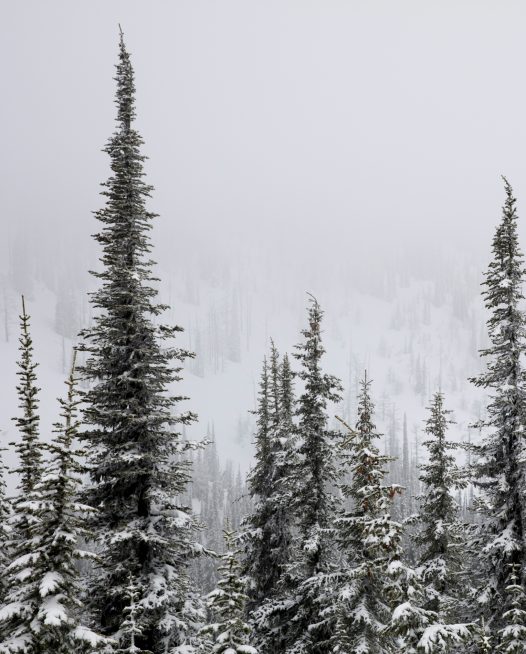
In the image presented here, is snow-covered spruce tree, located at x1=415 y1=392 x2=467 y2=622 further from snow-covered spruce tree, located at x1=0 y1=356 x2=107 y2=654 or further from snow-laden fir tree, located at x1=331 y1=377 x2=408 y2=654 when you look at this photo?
snow-covered spruce tree, located at x1=0 y1=356 x2=107 y2=654

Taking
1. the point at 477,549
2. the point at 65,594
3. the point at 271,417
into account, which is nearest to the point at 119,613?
the point at 65,594

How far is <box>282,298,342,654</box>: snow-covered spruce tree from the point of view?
56.1 ft

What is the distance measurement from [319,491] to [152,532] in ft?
25.0

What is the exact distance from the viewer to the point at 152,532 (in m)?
12.3

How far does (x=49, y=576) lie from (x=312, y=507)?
1158cm

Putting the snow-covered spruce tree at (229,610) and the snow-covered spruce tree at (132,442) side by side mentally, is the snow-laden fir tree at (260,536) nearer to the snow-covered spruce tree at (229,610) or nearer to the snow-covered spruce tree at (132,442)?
the snow-covered spruce tree at (132,442)

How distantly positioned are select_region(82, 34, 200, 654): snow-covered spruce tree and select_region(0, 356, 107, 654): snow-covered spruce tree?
10.5ft

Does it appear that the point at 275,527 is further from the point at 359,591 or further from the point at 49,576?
the point at 49,576

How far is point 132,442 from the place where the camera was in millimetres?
12648

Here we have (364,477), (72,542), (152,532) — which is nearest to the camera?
(72,542)

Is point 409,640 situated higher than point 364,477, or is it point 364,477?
point 364,477

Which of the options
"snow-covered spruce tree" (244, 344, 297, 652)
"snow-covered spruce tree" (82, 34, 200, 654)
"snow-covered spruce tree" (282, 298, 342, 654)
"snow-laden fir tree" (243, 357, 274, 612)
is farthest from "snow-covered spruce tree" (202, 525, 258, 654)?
"snow-laden fir tree" (243, 357, 274, 612)

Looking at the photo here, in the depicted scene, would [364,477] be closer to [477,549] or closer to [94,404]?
[94,404]

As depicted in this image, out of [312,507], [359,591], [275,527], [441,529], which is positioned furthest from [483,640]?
[275,527]
